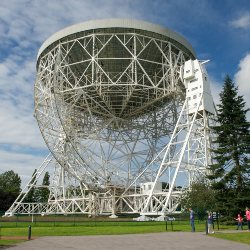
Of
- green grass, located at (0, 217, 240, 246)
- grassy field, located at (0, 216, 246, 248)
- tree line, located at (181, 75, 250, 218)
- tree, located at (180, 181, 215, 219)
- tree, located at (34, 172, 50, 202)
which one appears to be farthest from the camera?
tree, located at (34, 172, 50, 202)

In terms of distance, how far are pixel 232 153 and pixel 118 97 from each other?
16.5m

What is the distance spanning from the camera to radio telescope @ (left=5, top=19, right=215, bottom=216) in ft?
113

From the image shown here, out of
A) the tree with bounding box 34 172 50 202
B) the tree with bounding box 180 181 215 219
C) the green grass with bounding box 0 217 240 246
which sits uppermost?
the tree with bounding box 34 172 50 202

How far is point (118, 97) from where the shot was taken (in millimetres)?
38781

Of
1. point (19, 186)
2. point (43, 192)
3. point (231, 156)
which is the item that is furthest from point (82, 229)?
point (19, 186)

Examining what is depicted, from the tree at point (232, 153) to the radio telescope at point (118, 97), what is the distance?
6610mm

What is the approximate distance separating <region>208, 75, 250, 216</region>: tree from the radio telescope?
661 cm

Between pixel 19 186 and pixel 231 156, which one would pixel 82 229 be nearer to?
pixel 231 156

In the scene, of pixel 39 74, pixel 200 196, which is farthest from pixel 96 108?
pixel 200 196

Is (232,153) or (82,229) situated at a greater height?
(232,153)

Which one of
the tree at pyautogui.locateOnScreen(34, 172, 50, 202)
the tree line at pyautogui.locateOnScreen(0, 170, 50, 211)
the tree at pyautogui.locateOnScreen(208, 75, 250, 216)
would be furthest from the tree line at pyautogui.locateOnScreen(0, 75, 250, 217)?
the tree at pyautogui.locateOnScreen(34, 172, 50, 202)

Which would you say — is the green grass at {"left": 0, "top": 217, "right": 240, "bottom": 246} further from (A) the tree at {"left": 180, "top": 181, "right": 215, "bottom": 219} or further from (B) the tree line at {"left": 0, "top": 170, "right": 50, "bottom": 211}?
(B) the tree line at {"left": 0, "top": 170, "right": 50, "bottom": 211}

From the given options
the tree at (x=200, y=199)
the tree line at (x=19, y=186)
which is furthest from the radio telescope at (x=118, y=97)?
the tree line at (x=19, y=186)

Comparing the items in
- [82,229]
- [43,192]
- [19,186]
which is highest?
[19,186]
